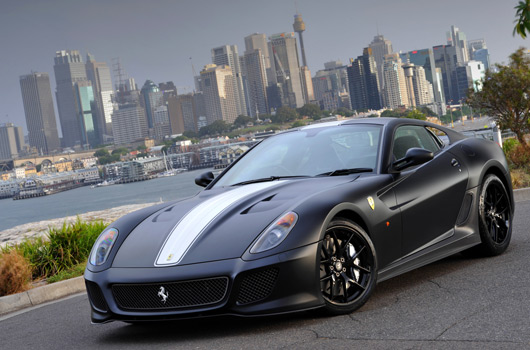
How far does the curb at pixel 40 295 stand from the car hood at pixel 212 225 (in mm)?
2937

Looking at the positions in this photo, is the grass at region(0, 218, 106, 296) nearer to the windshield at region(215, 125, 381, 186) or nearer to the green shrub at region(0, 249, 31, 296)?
the green shrub at region(0, 249, 31, 296)

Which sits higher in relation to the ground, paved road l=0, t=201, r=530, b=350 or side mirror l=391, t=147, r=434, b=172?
side mirror l=391, t=147, r=434, b=172

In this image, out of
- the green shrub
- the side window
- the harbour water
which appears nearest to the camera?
the side window

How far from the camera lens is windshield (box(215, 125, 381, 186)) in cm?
500

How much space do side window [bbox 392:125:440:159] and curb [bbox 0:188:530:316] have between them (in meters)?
4.10

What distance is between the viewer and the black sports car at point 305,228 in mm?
3846

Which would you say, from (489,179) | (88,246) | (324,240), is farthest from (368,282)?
(88,246)

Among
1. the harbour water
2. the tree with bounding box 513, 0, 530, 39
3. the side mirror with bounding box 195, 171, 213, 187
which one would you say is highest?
the tree with bounding box 513, 0, 530, 39

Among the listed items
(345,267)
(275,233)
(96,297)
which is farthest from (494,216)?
(96,297)

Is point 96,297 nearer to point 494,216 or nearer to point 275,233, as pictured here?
point 275,233

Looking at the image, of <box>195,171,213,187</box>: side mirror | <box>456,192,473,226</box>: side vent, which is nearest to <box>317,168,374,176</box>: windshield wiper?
<box>456,192,473,226</box>: side vent

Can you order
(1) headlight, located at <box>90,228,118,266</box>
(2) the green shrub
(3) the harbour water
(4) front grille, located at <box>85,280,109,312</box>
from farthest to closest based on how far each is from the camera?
(3) the harbour water → (2) the green shrub → (1) headlight, located at <box>90,228,118,266</box> → (4) front grille, located at <box>85,280,109,312</box>

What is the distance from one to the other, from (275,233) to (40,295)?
414 centimetres

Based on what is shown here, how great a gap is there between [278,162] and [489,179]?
190cm
